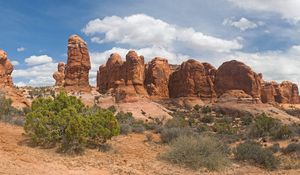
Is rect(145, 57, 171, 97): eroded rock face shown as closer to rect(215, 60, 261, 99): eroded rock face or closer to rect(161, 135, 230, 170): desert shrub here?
rect(215, 60, 261, 99): eroded rock face

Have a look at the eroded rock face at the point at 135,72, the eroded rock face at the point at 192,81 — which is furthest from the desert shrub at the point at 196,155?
the eroded rock face at the point at 192,81

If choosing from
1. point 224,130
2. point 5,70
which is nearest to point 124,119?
point 224,130

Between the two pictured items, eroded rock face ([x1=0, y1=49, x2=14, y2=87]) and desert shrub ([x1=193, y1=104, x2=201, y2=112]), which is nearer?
eroded rock face ([x1=0, y1=49, x2=14, y2=87])

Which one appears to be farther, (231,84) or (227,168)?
(231,84)

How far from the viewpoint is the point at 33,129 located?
16672 mm

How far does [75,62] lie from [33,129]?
4679cm

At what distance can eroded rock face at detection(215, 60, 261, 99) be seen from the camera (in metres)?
64.8

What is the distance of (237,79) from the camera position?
215ft

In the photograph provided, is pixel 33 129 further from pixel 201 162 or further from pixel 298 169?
pixel 298 169

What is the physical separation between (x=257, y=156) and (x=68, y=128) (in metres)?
8.39

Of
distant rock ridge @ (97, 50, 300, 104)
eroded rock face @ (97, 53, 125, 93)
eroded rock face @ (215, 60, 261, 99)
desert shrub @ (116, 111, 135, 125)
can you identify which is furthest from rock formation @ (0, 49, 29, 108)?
eroded rock face @ (215, 60, 261, 99)

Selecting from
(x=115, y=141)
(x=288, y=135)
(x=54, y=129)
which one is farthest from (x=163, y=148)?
(x=288, y=135)

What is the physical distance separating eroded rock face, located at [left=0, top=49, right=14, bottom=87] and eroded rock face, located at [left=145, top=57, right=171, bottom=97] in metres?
25.0

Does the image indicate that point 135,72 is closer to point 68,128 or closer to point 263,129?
point 263,129
